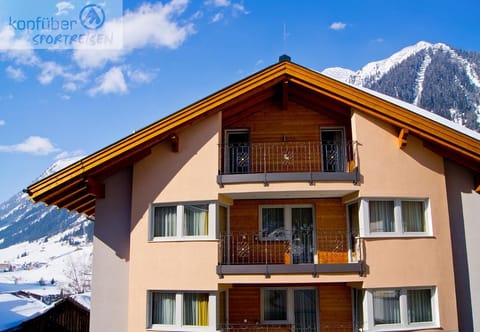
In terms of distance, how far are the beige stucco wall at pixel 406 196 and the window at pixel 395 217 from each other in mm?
235

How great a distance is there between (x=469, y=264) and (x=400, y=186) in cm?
328

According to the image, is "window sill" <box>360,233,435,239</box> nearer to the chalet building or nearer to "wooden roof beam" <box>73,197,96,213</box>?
the chalet building

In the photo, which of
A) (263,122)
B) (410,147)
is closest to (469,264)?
(410,147)

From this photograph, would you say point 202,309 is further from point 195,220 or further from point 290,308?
point 290,308

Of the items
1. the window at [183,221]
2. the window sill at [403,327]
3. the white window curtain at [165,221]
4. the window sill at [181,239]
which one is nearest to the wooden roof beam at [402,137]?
the window sill at [403,327]

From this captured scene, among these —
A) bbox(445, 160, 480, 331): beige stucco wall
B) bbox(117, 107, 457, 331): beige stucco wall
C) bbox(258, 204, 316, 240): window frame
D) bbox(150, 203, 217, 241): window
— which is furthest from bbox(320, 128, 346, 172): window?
bbox(150, 203, 217, 241): window

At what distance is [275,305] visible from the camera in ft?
51.4

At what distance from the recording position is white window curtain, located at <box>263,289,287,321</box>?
15.6 meters

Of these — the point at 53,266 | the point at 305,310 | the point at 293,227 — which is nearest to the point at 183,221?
the point at 293,227

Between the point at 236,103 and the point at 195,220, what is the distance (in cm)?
394

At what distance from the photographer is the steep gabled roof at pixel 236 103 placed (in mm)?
14023

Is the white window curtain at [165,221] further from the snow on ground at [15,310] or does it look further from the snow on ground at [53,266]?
the snow on ground at [53,266]

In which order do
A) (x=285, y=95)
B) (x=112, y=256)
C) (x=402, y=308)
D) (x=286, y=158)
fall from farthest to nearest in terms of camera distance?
(x=286, y=158)
(x=285, y=95)
(x=112, y=256)
(x=402, y=308)

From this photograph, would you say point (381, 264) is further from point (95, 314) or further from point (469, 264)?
point (95, 314)
